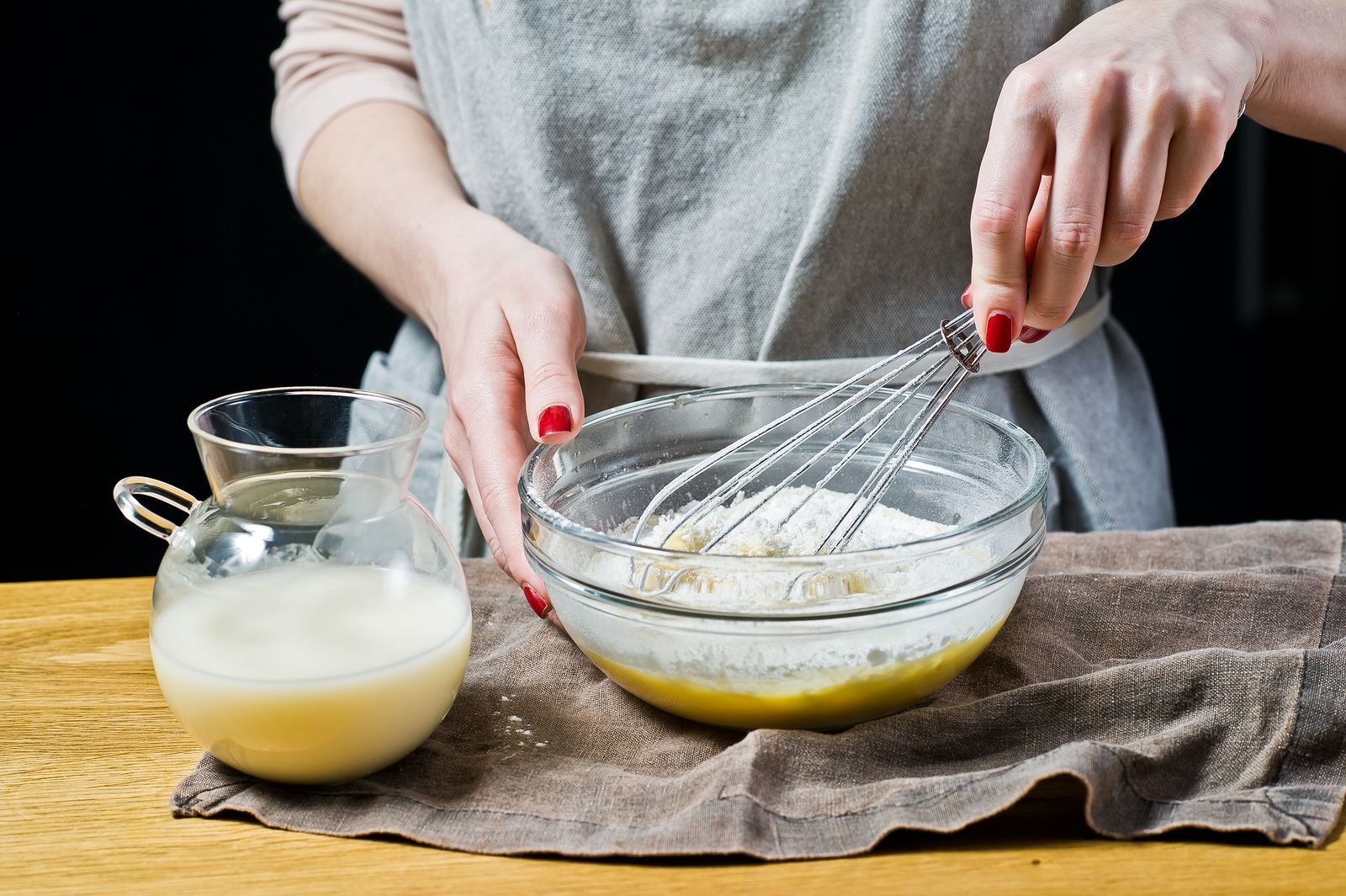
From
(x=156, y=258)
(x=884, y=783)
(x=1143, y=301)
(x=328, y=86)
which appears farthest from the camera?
(x=1143, y=301)

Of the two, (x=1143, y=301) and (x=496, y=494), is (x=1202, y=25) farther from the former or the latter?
(x=1143, y=301)

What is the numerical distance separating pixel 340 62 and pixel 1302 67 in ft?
2.32

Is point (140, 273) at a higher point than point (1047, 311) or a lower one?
lower

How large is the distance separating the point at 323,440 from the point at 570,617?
0.47 ft

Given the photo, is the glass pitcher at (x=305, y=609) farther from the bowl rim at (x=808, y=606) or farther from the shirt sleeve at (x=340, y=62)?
the shirt sleeve at (x=340, y=62)

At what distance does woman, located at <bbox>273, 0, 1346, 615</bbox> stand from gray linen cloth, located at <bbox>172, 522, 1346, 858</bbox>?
12 centimetres

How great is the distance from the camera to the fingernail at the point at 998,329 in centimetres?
55

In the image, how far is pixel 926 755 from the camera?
0.52 m

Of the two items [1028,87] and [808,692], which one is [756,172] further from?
[808,692]

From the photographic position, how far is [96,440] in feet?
4.26

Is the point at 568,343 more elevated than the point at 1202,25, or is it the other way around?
the point at 1202,25

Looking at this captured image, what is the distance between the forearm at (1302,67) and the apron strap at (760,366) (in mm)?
200

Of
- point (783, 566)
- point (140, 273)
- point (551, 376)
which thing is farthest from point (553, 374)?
point (140, 273)

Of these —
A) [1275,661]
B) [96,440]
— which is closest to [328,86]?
[96,440]
